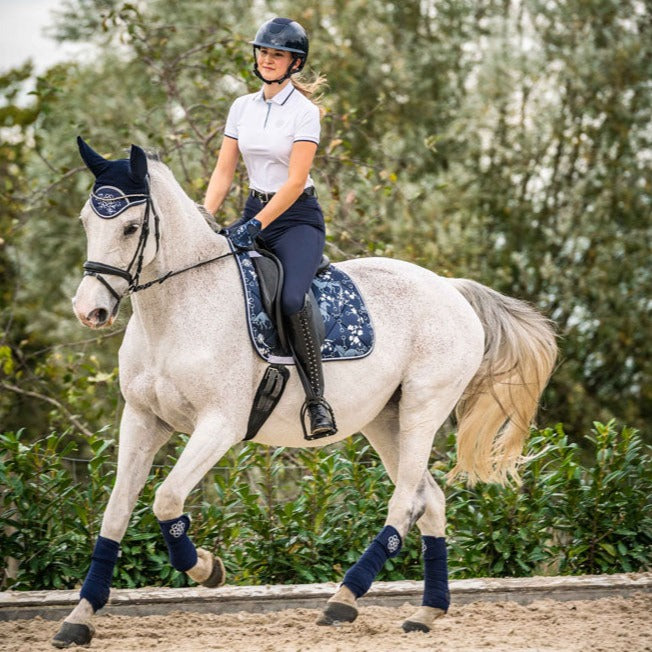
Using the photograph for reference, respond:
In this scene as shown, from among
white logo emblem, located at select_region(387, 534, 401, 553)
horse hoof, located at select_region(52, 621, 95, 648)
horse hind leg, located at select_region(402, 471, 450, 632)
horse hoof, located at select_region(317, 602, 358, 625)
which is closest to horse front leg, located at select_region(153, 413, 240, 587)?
horse hoof, located at select_region(52, 621, 95, 648)

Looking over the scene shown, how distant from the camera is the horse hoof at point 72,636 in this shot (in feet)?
16.5

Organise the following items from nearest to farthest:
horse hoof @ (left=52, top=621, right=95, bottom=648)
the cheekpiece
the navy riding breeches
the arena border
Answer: the cheekpiece → horse hoof @ (left=52, top=621, right=95, bottom=648) → the navy riding breeches → the arena border

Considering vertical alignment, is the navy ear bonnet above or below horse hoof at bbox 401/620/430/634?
above

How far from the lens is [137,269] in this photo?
4.92 metres

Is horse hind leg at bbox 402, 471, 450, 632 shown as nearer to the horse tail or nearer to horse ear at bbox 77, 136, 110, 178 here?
the horse tail

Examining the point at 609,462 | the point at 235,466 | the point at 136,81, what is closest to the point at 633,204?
the point at 136,81

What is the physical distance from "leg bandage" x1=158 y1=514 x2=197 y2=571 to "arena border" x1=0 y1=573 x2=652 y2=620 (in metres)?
0.91

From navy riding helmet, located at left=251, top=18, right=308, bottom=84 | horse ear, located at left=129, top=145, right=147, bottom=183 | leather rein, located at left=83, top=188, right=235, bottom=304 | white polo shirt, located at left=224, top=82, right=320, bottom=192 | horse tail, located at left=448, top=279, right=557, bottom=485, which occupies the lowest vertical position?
horse tail, located at left=448, top=279, right=557, bottom=485

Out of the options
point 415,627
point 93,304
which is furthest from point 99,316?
point 415,627

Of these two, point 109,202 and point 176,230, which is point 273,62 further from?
point 109,202

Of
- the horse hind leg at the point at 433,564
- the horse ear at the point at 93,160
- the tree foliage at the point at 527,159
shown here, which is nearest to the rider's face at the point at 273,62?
the horse ear at the point at 93,160

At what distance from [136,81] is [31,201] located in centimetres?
1112

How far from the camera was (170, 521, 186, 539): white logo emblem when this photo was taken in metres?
5.04

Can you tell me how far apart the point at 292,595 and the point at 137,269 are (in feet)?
7.39
